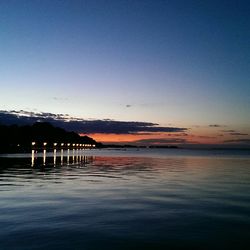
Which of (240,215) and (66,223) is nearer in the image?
(66,223)

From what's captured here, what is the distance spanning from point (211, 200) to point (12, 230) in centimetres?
1534

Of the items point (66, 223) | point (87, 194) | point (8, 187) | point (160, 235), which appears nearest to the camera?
point (160, 235)

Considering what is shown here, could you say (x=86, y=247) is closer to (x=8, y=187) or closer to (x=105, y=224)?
(x=105, y=224)

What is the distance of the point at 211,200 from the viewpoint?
2592cm

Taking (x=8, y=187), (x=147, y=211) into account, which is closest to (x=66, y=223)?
(x=147, y=211)

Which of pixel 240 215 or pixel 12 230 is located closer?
pixel 12 230

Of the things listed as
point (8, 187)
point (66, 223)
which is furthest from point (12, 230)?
point (8, 187)

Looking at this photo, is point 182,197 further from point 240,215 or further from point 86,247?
point 86,247

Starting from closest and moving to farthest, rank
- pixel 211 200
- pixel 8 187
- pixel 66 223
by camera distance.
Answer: pixel 66 223
pixel 211 200
pixel 8 187

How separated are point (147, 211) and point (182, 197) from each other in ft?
21.9

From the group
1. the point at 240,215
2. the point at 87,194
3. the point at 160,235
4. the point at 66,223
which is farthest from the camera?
the point at 87,194

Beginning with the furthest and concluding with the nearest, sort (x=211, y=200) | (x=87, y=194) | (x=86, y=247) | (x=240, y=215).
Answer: (x=87, y=194) → (x=211, y=200) → (x=240, y=215) → (x=86, y=247)

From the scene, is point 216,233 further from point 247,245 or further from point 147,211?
point 147,211

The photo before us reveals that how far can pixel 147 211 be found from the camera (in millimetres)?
21141
